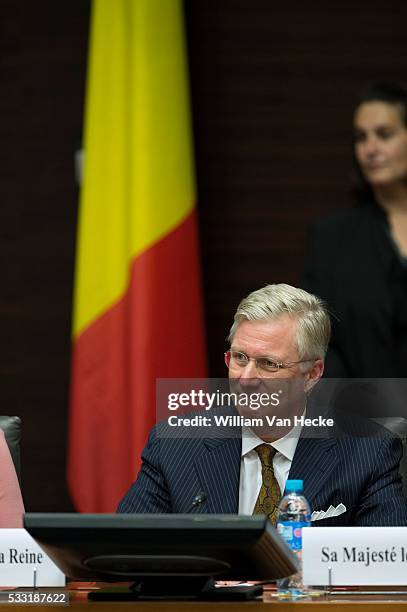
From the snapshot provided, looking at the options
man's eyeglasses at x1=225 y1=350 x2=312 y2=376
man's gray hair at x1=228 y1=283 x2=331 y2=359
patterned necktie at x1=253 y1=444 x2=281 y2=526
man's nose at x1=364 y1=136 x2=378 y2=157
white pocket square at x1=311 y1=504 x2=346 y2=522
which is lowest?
white pocket square at x1=311 y1=504 x2=346 y2=522

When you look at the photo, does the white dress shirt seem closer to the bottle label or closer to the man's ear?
the man's ear

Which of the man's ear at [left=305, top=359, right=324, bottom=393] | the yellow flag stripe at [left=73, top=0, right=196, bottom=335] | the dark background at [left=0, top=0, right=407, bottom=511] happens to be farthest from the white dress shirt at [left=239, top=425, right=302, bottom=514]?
the dark background at [left=0, top=0, right=407, bottom=511]

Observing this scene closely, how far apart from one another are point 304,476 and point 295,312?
1.25 feet

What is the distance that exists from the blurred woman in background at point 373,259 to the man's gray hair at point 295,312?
1.25 m

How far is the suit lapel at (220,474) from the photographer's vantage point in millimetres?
2543

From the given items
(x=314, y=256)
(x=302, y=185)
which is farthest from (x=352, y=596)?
(x=302, y=185)

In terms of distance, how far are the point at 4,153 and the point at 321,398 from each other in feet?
7.96

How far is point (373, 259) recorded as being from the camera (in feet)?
13.2

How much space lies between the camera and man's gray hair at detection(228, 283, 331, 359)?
2635 mm

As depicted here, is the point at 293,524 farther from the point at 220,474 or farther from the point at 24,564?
the point at 24,564

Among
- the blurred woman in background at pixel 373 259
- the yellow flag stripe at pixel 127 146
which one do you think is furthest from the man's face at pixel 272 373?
the yellow flag stripe at pixel 127 146

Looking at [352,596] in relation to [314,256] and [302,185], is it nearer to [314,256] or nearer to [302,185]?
[314,256]

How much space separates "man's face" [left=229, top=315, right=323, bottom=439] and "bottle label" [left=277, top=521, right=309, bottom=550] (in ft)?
1.14

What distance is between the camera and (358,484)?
254 cm
